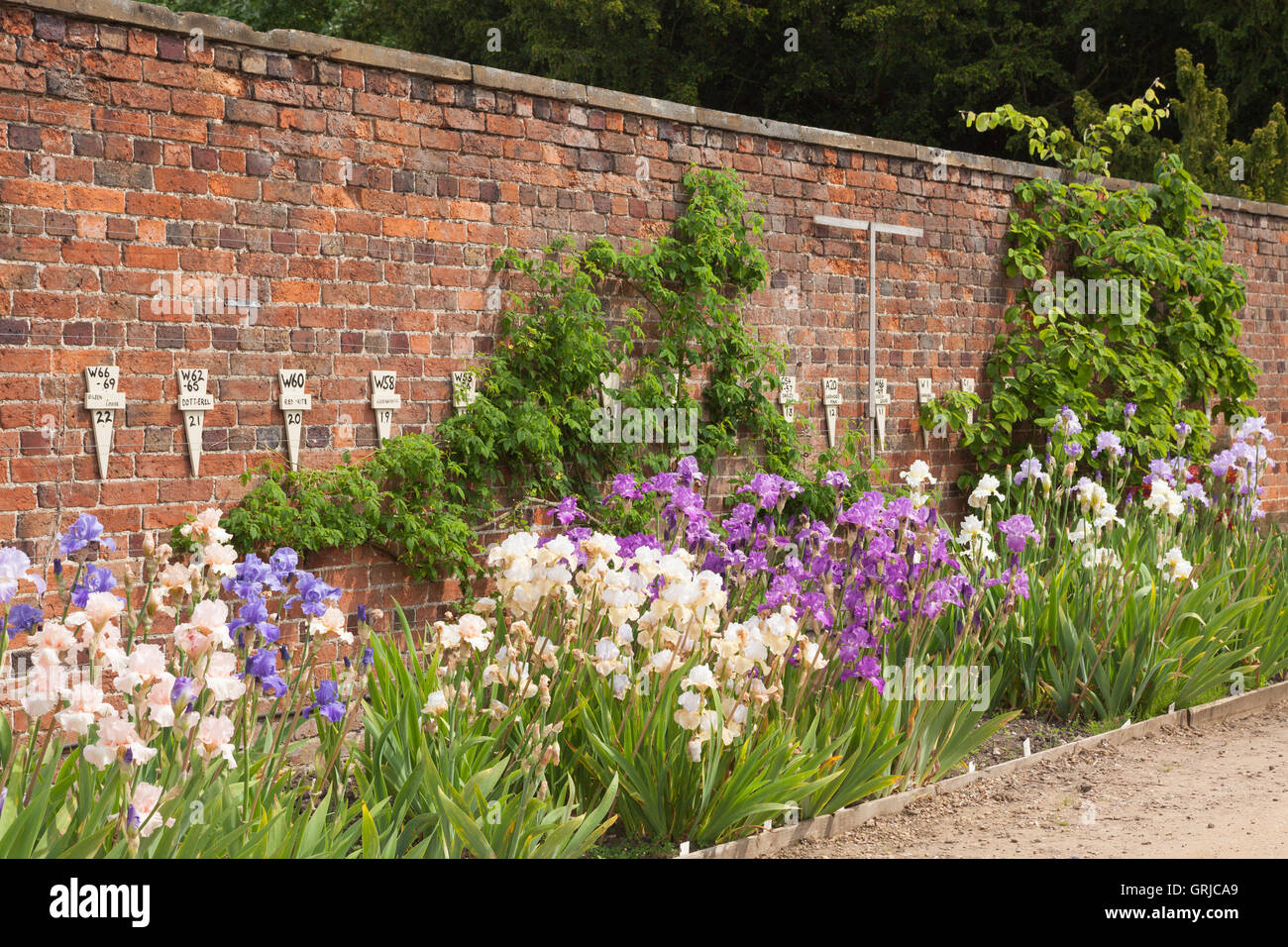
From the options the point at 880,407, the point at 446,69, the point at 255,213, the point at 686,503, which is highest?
the point at 446,69

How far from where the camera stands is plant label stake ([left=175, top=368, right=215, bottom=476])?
4.70 meters

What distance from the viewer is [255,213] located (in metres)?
4.89

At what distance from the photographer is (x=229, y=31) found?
4781 millimetres

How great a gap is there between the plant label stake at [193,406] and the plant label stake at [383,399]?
724mm

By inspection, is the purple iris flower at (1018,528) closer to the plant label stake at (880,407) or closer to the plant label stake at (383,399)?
the plant label stake at (880,407)

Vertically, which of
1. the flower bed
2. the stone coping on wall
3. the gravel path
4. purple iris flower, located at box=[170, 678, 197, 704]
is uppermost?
the stone coping on wall

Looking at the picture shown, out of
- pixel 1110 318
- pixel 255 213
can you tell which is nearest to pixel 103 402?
pixel 255 213

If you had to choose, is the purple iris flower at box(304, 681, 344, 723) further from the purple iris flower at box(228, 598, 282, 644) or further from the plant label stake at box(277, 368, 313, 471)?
the plant label stake at box(277, 368, 313, 471)

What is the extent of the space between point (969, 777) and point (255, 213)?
11.3 feet

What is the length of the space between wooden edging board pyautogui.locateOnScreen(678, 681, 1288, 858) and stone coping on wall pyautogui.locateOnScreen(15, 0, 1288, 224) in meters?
3.27

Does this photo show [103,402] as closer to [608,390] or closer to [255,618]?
[255,618]

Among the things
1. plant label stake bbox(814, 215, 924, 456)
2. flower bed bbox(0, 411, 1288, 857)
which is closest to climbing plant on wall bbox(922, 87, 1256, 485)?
plant label stake bbox(814, 215, 924, 456)

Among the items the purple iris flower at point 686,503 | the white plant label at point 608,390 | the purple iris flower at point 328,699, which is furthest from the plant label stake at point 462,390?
the purple iris flower at point 328,699
